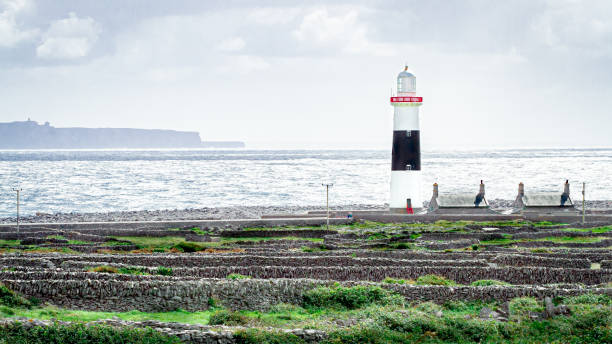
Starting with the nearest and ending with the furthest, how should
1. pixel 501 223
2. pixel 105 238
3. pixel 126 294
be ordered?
pixel 126 294 → pixel 105 238 → pixel 501 223

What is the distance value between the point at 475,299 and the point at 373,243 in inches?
685

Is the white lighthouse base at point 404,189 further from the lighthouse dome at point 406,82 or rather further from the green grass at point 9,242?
the green grass at point 9,242

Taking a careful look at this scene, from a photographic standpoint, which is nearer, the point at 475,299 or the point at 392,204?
the point at 475,299

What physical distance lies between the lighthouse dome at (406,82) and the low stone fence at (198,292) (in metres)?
33.1

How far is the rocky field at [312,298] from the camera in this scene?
51.3 ft

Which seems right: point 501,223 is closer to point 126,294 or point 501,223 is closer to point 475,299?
point 475,299

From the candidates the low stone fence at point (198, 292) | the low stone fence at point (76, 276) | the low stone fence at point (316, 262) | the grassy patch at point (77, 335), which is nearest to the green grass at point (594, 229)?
the low stone fence at point (316, 262)

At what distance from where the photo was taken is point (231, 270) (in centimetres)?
2602

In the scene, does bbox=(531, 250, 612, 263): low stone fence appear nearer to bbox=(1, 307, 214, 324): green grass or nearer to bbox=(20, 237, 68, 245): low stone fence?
bbox=(1, 307, 214, 324): green grass

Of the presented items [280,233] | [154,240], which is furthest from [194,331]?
[280,233]

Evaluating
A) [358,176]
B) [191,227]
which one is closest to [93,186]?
[358,176]

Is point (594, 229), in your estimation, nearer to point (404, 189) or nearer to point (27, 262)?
point (404, 189)

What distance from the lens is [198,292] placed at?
2077cm

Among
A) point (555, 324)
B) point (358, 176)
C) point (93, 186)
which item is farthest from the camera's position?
point (358, 176)
